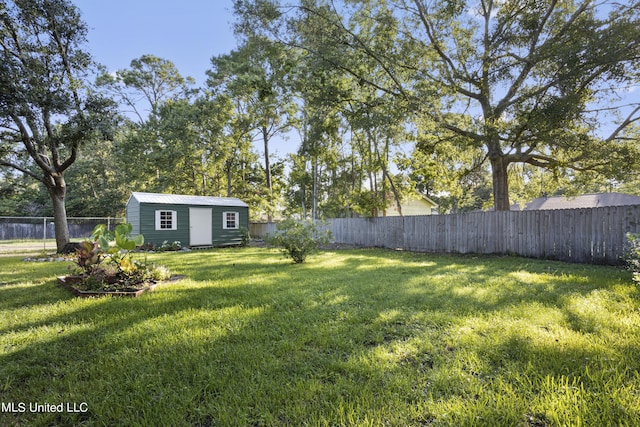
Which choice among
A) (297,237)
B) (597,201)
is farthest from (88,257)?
(597,201)

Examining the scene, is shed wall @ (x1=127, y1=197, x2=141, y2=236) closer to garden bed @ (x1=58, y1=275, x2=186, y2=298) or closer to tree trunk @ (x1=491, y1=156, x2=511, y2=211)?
garden bed @ (x1=58, y1=275, x2=186, y2=298)

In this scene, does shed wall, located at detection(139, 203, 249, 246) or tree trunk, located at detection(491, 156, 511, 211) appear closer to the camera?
tree trunk, located at detection(491, 156, 511, 211)

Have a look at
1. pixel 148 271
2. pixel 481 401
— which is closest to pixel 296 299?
pixel 481 401

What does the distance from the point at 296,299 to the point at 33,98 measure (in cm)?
874

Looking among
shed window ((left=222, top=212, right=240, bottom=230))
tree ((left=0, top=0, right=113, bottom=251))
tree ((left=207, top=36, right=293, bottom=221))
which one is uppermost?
tree ((left=207, top=36, right=293, bottom=221))

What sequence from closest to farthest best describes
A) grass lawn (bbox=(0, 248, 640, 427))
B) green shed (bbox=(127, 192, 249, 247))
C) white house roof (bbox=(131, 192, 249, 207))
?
1. grass lawn (bbox=(0, 248, 640, 427))
2. green shed (bbox=(127, 192, 249, 247))
3. white house roof (bbox=(131, 192, 249, 207))

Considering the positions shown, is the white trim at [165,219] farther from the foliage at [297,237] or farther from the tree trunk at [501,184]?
the tree trunk at [501,184]

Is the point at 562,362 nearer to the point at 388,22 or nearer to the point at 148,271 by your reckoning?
the point at 148,271

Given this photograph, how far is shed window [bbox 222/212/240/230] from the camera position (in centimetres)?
1486

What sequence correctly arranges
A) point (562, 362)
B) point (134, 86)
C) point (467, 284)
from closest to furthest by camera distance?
point (562, 362) < point (467, 284) < point (134, 86)

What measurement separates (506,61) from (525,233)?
15.9ft

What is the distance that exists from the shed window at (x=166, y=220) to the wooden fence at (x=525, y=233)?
9219 millimetres

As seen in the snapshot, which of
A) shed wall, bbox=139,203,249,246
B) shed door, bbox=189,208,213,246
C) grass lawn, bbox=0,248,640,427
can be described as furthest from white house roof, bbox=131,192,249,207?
grass lawn, bbox=0,248,640,427

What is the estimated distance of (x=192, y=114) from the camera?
1697 cm
